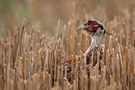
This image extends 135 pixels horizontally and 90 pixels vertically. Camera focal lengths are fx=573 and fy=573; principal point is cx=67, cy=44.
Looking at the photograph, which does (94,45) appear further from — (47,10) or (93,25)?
(47,10)

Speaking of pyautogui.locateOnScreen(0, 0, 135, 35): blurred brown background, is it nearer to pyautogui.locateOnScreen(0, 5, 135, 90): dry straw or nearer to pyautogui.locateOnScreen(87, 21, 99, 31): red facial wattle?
pyautogui.locateOnScreen(0, 5, 135, 90): dry straw

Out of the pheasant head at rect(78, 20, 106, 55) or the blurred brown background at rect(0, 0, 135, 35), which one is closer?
the pheasant head at rect(78, 20, 106, 55)

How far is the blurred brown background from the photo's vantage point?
951 centimetres

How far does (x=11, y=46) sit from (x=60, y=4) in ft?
17.7

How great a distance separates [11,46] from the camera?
5766 millimetres

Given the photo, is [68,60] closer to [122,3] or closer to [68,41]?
[68,41]

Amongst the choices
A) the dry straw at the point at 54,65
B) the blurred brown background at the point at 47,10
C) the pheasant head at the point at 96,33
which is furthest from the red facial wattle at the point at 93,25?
the blurred brown background at the point at 47,10

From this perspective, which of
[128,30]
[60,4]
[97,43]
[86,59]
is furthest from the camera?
[60,4]

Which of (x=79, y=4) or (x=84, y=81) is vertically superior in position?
(x=79, y=4)

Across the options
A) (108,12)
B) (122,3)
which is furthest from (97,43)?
(122,3)

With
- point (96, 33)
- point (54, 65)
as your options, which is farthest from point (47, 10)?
point (54, 65)

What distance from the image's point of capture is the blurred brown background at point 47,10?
951 cm

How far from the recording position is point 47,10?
35.7 feet

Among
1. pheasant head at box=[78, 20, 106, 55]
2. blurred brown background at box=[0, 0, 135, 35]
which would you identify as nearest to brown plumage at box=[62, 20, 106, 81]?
pheasant head at box=[78, 20, 106, 55]
